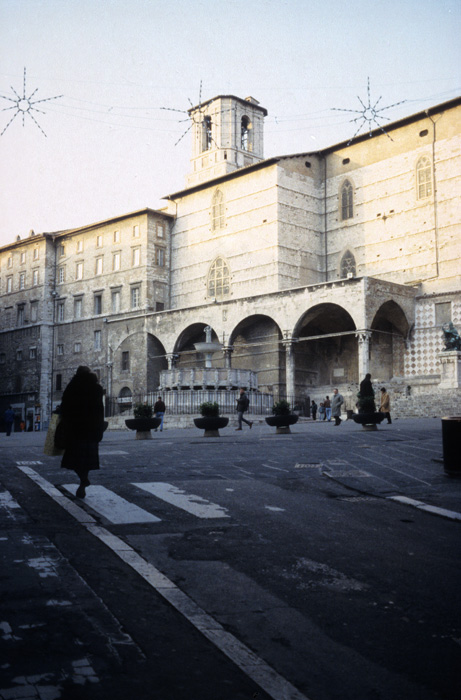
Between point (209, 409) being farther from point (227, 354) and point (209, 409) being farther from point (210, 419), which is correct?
point (227, 354)

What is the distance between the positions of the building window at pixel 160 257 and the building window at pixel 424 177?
18.3m

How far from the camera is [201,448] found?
49.5 feet

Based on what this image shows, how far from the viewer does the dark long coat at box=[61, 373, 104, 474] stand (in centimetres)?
811

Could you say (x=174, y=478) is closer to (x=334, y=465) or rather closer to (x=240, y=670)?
(x=334, y=465)

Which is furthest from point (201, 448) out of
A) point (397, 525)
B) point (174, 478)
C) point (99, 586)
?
point (99, 586)

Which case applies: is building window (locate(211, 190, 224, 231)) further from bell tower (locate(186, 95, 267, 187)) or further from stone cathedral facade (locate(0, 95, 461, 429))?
bell tower (locate(186, 95, 267, 187))

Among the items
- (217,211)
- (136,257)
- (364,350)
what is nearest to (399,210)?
(364,350)

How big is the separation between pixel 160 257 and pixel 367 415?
106 ft

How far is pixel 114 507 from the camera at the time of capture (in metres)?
7.36

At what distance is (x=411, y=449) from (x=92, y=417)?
25.2 ft

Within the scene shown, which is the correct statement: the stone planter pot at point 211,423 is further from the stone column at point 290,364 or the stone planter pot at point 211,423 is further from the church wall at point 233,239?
the church wall at point 233,239

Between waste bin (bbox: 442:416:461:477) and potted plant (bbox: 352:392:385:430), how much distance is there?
10114 millimetres

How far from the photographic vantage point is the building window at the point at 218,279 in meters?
47.1

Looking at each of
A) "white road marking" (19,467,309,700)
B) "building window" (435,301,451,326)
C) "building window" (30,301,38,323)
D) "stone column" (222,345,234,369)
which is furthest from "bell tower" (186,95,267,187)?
"white road marking" (19,467,309,700)
